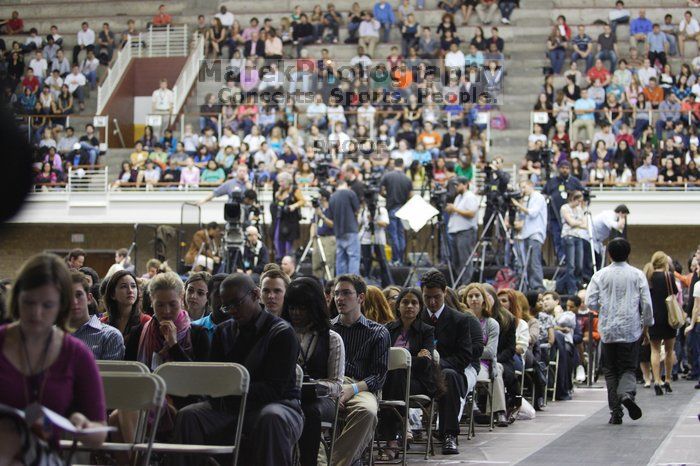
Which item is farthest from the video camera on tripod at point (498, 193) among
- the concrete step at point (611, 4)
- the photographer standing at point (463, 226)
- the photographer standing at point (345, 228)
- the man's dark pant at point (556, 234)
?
the concrete step at point (611, 4)

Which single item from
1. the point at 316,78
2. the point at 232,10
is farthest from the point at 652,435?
the point at 232,10

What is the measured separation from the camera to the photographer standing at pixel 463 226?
694 inches

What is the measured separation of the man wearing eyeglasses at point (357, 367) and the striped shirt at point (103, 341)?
122 cm

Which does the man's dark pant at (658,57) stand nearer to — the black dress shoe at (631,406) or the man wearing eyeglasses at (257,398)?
the black dress shoe at (631,406)

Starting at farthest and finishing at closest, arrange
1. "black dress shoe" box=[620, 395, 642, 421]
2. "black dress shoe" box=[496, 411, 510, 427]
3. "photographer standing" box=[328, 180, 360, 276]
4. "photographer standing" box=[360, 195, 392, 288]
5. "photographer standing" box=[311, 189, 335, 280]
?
"photographer standing" box=[311, 189, 335, 280] → "photographer standing" box=[360, 195, 392, 288] → "photographer standing" box=[328, 180, 360, 276] → "black dress shoe" box=[496, 411, 510, 427] → "black dress shoe" box=[620, 395, 642, 421]

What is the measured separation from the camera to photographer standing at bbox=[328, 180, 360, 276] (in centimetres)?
1733

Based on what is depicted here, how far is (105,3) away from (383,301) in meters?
25.1

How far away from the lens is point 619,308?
1083 centimetres

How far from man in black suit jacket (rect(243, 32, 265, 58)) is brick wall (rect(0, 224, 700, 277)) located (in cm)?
514

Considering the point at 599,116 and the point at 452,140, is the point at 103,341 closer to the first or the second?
the point at 452,140

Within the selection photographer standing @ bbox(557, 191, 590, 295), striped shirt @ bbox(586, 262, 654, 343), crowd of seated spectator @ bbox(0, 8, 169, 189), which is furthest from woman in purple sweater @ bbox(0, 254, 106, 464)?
crowd of seated spectator @ bbox(0, 8, 169, 189)

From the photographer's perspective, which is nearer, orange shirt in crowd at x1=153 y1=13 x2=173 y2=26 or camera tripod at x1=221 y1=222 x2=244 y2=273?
camera tripod at x1=221 y1=222 x2=244 y2=273

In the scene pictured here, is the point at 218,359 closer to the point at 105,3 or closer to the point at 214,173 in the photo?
the point at 214,173

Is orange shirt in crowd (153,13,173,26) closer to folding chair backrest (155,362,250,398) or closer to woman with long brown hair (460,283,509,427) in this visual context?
woman with long brown hair (460,283,509,427)
